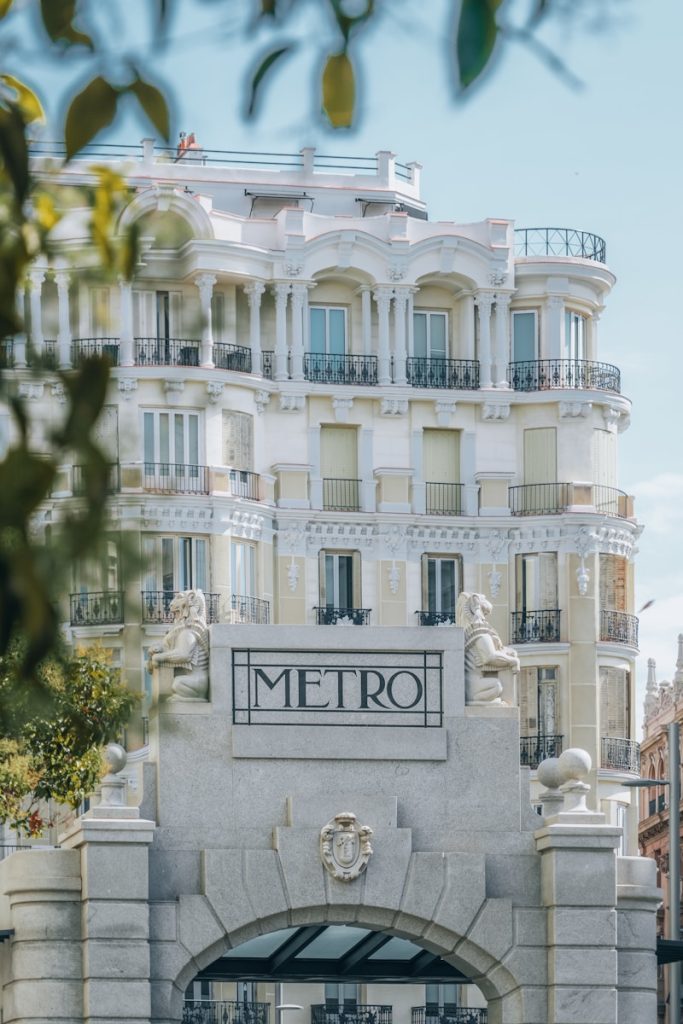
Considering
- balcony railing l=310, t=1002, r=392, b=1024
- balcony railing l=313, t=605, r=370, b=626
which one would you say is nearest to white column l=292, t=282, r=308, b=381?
balcony railing l=313, t=605, r=370, b=626

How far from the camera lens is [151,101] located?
25.9 ft

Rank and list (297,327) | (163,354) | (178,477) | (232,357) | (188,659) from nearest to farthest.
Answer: (188,659) < (178,477) < (163,354) < (232,357) < (297,327)

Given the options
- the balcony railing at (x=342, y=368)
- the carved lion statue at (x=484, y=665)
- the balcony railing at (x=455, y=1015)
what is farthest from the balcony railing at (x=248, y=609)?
the carved lion statue at (x=484, y=665)

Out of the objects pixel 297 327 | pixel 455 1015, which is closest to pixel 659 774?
pixel 297 327

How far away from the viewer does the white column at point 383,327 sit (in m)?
68.1

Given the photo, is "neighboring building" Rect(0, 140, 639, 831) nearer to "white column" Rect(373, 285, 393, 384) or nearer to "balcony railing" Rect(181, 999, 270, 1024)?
"white column" Rect(373, 285, 393, 384)

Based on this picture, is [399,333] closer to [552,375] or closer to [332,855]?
[552,375]

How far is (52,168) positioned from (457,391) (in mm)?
60468

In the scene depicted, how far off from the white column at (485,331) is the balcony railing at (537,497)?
2.80 metres

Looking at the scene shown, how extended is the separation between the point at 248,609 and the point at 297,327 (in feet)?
24.7

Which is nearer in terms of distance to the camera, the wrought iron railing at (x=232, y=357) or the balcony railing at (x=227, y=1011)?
the balcony railing at (x=227, y=1011)

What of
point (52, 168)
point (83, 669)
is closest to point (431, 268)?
point (83, 669)

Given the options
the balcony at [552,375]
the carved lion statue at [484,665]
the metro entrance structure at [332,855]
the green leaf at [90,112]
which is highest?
the balcony at [552,375]

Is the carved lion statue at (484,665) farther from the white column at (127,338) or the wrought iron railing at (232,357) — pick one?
the wrought iron railing at (232,357)
